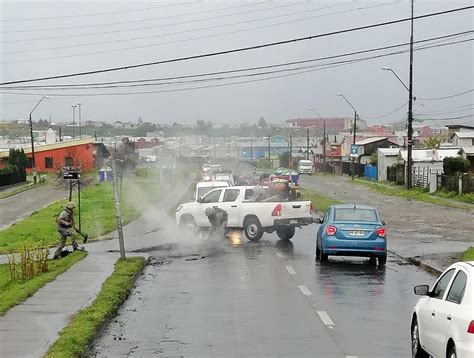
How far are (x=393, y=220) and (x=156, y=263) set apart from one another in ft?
62.5

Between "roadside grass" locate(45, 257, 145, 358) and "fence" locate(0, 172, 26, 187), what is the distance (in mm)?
63770

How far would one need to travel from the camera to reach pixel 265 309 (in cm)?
1476

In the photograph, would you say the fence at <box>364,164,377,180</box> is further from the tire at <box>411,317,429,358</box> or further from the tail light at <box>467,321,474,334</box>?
the tail light at <box>467,321,474,334</box>

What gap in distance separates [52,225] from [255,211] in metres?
15.5

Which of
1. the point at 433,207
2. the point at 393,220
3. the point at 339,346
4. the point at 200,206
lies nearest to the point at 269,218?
the point at 200,206

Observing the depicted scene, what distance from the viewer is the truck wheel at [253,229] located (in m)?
29.5

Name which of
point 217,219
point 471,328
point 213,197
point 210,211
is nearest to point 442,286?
point 471,328

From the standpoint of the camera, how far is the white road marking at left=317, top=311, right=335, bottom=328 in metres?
13.2

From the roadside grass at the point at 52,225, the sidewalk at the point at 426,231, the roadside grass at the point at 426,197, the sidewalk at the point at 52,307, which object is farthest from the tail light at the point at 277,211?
the roadside grass at the point at 426,197

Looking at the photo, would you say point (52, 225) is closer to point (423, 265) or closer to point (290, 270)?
point (290, 270)

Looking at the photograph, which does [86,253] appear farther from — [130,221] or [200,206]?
[130,221]

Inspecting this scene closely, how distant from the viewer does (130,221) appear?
4275 cm

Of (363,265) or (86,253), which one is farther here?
(86,253)

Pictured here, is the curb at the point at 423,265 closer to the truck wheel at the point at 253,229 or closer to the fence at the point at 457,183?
the truck wheel at the point at 253,229
